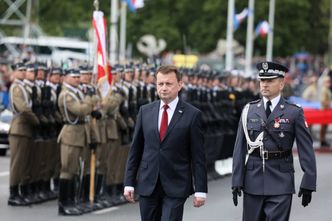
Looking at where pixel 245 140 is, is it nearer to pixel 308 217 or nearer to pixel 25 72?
pixel 308 217

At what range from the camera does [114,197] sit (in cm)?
1648

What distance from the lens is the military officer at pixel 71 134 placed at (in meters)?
14.7

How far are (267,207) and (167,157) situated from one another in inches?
36.1

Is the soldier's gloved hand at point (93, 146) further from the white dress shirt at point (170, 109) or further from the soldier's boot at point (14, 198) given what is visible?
the white dress shirt at point (170, 109)

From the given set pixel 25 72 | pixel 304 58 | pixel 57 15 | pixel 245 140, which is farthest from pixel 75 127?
pixel 304 58

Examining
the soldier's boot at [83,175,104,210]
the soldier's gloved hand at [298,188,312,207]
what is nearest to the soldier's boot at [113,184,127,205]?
the soldier's boot at [83,175,104,210]

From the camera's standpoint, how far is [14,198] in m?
15.8

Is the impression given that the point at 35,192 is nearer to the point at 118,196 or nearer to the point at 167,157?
the point at 118,196

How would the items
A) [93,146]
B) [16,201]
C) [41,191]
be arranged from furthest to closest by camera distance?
[41,191]
[16,201]
[93,146]

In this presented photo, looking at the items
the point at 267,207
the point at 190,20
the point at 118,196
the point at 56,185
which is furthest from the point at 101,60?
the point at 190,20

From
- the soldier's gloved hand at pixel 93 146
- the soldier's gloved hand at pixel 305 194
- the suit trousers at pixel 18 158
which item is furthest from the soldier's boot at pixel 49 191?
the soldier's gloved hand at pixel 305 194

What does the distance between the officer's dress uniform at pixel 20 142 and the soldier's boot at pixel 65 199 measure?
44.1 inches

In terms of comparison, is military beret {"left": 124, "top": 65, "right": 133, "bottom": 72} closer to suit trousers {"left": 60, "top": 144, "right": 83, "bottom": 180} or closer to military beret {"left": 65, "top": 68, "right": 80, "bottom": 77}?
military beret {"left": 65, "top": 68, "right": 80, "bottom": 77}

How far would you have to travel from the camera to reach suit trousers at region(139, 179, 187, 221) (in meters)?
9.29
